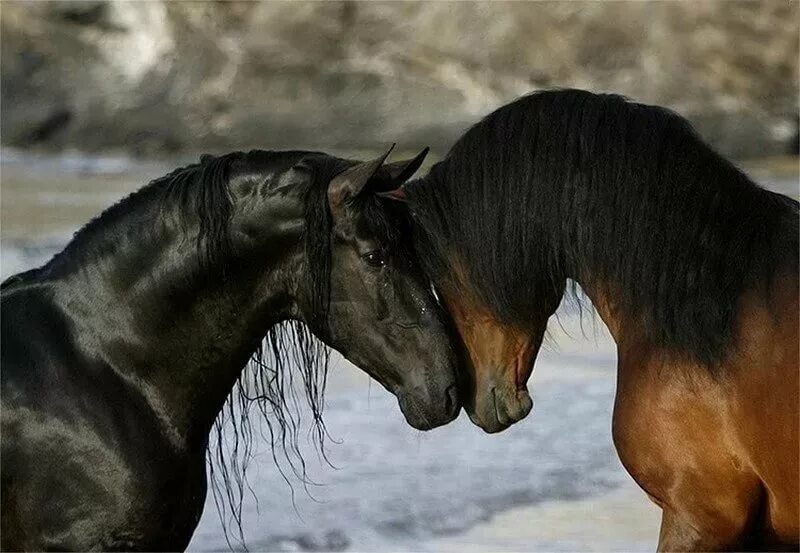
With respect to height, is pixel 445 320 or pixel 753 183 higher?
pixel 753 183

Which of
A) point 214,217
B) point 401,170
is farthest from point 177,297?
point 401,170

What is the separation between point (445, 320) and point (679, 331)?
0.55 metres

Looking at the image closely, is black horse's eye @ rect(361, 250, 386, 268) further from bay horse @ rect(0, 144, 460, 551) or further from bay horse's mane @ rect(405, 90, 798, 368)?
bay horse's mane @ rect(405, 90, 798, 368)

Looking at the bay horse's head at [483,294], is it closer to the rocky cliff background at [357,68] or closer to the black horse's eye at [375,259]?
the black horse's eye at [375,259]

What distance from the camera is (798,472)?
9.20ft

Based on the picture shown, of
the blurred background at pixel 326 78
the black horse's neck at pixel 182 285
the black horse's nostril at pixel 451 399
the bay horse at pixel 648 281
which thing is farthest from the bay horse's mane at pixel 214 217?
the blurred background at pixel 326 78

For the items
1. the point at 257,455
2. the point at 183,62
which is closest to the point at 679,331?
the point at 257,455

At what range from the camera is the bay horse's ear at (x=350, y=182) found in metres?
3.02

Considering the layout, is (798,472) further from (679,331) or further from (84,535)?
(84,535)

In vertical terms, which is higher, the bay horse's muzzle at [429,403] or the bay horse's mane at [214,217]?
the bay horse's mane at [214,217]

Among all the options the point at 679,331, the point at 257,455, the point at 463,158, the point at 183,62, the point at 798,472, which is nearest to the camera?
the point at 798,472

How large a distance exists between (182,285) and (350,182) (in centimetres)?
46

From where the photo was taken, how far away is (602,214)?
3.14 m

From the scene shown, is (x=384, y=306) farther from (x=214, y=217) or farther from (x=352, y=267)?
(x=214, y=217)
